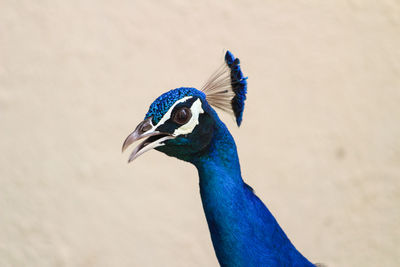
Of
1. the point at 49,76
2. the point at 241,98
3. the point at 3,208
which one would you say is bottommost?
the point at 3,208

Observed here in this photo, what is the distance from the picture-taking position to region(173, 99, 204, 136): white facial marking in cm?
78

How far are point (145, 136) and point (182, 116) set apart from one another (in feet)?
0.22

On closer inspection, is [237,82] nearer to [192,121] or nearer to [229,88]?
[229,88]

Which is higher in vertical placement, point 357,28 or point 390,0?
point 390,0

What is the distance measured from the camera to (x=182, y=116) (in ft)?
2.55

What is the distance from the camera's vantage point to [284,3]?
1.94 m

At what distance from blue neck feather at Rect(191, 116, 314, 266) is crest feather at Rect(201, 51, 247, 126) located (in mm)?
85

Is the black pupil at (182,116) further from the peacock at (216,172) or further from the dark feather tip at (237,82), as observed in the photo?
the dark feather tip at (237,82)

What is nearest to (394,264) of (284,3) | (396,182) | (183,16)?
(396,182)

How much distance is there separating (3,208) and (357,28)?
158 cm

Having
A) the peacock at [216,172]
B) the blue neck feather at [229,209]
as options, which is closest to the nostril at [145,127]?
the peacock at [216,172]

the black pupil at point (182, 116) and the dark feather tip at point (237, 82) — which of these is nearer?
the black pupil at point (182, 116)

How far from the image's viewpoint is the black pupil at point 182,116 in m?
0.78

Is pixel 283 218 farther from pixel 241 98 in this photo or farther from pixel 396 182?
pixel 241 98
